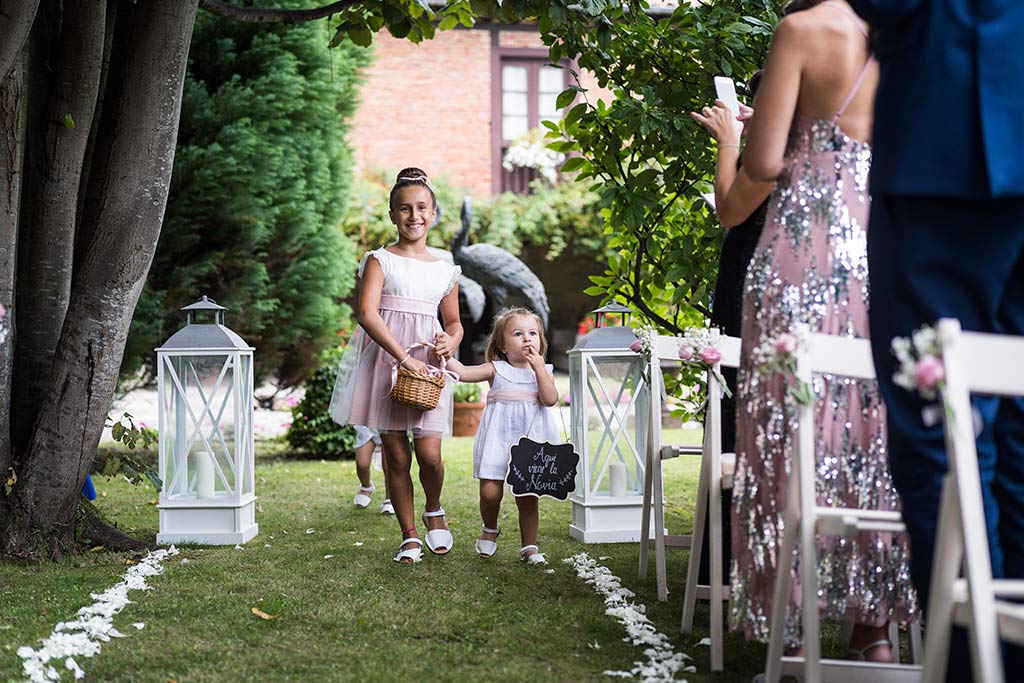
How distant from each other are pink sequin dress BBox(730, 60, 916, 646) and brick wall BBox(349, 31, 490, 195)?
15.1 metres

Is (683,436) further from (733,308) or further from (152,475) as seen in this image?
(733,308)

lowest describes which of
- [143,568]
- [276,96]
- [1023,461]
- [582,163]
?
[143,568]

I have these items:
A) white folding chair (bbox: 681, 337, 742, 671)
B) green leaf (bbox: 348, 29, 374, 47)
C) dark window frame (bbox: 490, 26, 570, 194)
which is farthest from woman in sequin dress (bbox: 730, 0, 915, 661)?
dark window frame (bbox: 490, 26, 570, 194)

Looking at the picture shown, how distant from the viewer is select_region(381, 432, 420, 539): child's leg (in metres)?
5.10

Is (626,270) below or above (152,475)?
above

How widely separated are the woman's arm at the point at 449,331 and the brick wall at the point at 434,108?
498 inches

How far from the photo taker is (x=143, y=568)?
484 centimetres

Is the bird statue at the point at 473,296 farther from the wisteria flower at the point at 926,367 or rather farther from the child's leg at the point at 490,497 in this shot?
the wisteria flower at the point at 926,367

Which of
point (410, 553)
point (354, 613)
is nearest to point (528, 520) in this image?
point (410, 553)

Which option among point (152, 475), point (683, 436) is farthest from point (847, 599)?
point (683, 436)

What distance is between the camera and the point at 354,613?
4.02m

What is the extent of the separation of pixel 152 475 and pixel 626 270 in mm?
2496

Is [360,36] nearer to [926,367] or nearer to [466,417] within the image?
[926,367]

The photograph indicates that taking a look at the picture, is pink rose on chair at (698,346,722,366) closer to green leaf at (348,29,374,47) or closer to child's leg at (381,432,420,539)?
child's leg at (381,432,420,539)
